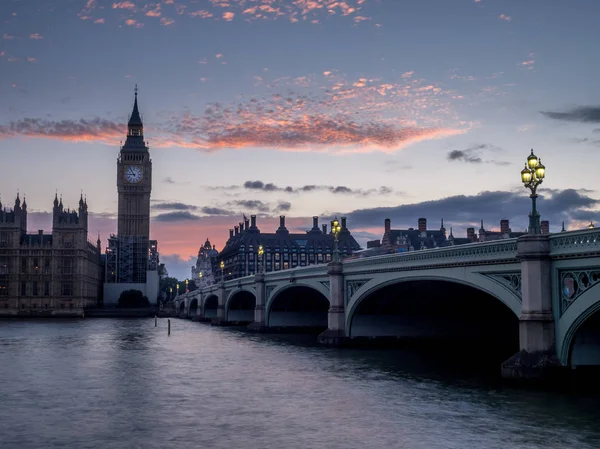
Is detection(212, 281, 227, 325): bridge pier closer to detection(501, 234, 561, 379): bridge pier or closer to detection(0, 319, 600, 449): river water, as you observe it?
detection(0, 319, 600, 449): river water

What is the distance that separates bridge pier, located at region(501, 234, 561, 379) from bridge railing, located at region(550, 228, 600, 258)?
1.56ft

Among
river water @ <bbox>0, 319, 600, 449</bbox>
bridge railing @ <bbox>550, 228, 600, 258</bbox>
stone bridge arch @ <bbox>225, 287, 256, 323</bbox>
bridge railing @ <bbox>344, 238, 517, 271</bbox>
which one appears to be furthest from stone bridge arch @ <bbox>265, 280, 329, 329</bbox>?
bridge railing @ <bbox>550, 228, 600, 258</bbox>

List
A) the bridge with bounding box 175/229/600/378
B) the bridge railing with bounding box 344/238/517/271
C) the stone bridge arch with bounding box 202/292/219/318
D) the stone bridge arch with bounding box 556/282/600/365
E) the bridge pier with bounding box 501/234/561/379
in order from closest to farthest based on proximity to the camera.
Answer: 1. the stone bridge arch with bounding box 556/282/600/365
2. the bridge with bounding box 175/229/600/378
3. the bridge pier with bounding box 501/234/561/379
4. the bridge railing with bounding box 344/238/517/271
5. the stone bridge arch with bounding box 202/292/219/318

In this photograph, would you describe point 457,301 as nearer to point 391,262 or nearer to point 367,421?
point 391,262

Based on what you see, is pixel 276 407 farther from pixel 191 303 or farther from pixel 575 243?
pixel 191 303

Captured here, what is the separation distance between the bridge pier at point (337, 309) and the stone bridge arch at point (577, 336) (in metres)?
27.0

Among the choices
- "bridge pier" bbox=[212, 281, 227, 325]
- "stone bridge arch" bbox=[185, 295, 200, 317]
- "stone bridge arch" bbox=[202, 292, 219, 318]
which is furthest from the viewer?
"stone bridge arch" bbox=[185, 295, 200, 317]

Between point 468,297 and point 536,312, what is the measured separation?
78.7ft

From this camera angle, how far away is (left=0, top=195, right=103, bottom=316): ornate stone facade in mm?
149750

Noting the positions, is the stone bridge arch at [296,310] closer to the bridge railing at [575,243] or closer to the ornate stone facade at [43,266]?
the bridge railing at [575,243]

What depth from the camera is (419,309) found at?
5844 cm

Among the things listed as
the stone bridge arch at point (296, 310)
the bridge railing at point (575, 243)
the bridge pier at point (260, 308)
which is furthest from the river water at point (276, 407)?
the bridge pier at point (260, 308)

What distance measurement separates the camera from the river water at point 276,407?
22469 millimetres

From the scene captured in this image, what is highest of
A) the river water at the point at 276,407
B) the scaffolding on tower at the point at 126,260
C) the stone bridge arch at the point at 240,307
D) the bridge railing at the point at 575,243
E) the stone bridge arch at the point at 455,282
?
the scaffolding on tower at the point at 126,260
